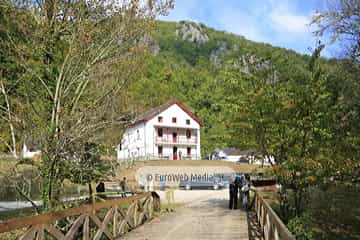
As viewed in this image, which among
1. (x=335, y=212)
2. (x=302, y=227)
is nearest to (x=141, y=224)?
(x=302, y=227)

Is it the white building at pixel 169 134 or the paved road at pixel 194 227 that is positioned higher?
the white building at pixel 169 134

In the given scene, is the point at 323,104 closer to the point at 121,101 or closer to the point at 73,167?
the point at 121,101

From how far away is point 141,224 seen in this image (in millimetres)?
13484

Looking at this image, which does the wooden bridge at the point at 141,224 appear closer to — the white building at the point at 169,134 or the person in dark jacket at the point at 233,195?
the person in dark jacket at the point at 233,195

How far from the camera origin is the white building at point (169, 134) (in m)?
58.5

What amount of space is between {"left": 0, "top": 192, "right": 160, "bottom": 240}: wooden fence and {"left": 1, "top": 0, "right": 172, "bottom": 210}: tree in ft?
5.32

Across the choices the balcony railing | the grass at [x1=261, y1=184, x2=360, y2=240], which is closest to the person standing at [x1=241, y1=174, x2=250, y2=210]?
the grass at [x1=261, y1=184, x2=360, y2=240]

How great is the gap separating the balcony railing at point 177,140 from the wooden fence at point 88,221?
4390 cm

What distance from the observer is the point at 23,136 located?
10758 millimetres

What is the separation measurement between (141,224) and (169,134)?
47751 millimetres

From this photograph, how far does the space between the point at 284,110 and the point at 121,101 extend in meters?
5.83

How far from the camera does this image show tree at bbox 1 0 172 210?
10781mm

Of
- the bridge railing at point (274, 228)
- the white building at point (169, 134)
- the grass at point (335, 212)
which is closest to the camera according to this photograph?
the bridge railing at point (274, 228)

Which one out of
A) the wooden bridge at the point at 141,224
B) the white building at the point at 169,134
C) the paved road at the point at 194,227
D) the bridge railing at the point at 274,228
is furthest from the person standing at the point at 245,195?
the white building at the point at 169,134
